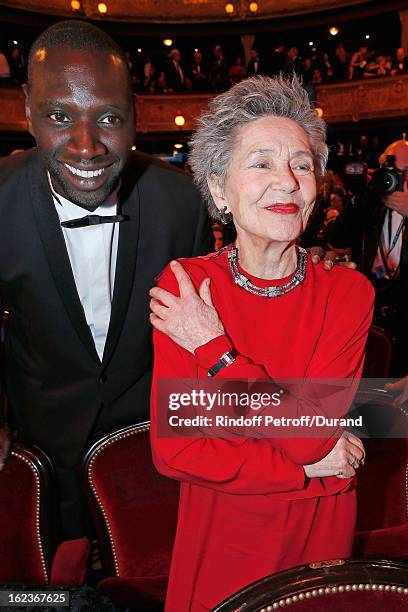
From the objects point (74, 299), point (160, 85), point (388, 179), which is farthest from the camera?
point (160, 85)

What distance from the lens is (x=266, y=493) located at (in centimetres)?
108

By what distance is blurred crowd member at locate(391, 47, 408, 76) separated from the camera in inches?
446

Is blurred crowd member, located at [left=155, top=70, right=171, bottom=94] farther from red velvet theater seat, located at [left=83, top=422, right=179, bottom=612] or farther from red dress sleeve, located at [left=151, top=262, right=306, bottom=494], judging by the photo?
red dress sleeve, located at [left=151, top=262, right=306, bottom=494]

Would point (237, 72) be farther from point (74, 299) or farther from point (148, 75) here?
point (74, 299)

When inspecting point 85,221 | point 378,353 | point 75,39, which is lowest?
point 378,353

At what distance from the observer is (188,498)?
123cm

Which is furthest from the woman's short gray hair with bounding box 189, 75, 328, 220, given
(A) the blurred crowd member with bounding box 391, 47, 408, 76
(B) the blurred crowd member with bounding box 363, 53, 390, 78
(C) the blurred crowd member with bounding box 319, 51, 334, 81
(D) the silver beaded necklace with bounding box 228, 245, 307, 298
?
(C) the blurred crowd member with bounding box 319, 51, 334, 81

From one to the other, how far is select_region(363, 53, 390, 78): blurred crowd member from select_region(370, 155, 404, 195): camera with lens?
32.2 ft

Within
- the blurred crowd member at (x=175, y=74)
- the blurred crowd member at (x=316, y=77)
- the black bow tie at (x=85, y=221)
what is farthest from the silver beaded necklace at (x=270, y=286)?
the blurred crowd member at (x=175, y=74)

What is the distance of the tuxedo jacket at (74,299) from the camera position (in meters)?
1.55

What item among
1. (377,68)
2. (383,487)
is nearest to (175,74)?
(377,68)

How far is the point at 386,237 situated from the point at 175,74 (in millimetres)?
11374

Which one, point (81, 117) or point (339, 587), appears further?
point (81, 117)

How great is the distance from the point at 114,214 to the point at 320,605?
1.16 meters
